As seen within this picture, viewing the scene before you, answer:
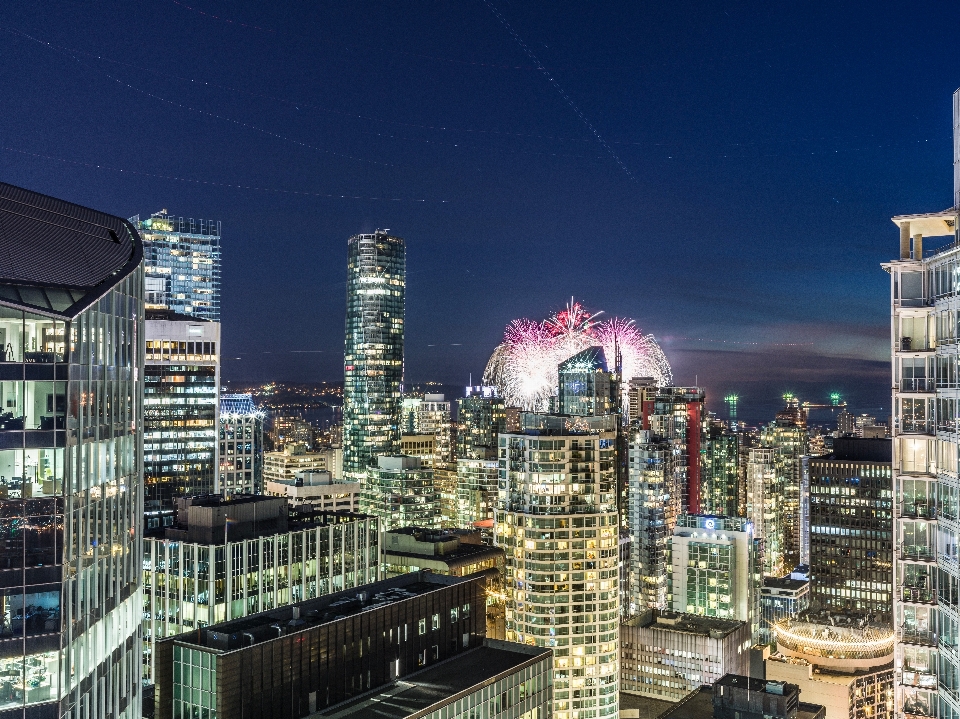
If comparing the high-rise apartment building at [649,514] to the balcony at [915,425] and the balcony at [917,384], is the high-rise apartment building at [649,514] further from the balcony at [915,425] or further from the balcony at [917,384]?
the balcony at [917,384]

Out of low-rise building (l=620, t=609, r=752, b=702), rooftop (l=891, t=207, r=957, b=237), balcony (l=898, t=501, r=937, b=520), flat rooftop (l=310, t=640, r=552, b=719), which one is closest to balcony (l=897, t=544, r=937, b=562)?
balcony (l=898, t=501, r=937, b=520)

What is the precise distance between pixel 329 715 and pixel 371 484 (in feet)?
452

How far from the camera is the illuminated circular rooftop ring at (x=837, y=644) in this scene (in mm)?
111750

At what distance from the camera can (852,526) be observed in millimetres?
153000

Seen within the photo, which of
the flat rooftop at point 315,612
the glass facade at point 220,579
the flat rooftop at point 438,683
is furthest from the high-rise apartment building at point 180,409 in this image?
the flat rooftop at point 438,683

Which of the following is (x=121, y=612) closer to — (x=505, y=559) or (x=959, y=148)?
(x=959, y=148)

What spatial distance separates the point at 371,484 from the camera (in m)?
196

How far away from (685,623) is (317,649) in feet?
261

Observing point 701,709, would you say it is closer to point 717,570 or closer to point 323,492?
point 717,570

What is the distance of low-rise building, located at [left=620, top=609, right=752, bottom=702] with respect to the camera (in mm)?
120312

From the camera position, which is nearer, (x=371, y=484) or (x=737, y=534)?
(x=737, y=534)

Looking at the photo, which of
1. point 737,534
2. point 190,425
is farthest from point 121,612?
point 737,534

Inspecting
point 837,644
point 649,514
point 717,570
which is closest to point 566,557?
point 837,644

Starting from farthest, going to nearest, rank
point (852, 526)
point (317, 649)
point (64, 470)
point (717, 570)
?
1. point (717, 570)
2. point (852, 526)
3. point (317, 649)
4. point (64, 470)
